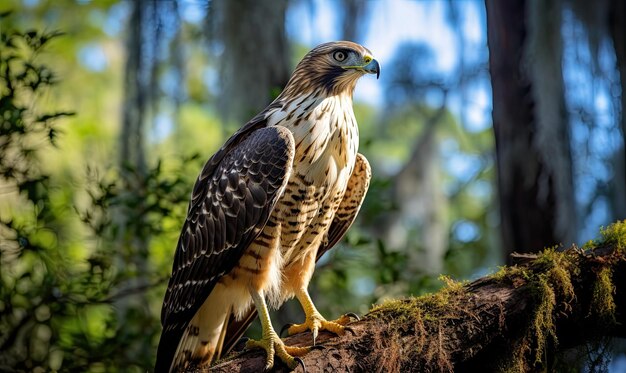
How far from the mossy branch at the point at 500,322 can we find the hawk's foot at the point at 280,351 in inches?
2.1

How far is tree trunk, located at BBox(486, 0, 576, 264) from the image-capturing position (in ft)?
19.1

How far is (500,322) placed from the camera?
3.82m

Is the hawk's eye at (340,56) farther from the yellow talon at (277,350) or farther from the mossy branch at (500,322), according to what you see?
the yellow talon at (277,350)

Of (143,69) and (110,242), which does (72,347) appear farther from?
(143,69)

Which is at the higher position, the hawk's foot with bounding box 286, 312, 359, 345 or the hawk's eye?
the hawk's eye

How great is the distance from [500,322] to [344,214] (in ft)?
4.63

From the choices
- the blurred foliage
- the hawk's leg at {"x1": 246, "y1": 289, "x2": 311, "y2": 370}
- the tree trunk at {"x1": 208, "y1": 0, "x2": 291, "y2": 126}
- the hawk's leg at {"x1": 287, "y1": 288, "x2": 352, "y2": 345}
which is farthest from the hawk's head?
the tree trunk at {"x1": 208, "y1": 0, "x2": 291, "y2": 126}

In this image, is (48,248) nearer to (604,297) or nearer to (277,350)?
(277,350)

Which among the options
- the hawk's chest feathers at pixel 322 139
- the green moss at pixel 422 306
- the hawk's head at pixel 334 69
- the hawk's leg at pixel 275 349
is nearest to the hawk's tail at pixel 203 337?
the hawk's leg at pixel 275 349

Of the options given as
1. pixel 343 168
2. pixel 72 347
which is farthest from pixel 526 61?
pixel 72 347

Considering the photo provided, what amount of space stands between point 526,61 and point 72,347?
3881mm

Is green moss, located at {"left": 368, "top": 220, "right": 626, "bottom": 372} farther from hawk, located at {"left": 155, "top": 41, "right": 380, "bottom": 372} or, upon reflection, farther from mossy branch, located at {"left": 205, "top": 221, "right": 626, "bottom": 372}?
hawk, located at {"left": 155, "top": 41, "right": 380, "bottom": 372}

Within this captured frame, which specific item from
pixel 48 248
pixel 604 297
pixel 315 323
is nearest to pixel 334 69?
pixel 315 323

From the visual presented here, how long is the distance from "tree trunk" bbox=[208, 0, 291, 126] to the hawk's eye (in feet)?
8.20
